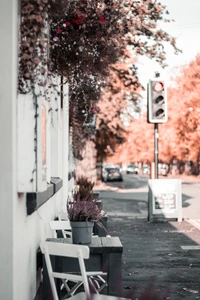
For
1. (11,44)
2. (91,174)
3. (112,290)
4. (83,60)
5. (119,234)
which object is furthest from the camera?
(91,174)

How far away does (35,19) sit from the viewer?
16.6 ft

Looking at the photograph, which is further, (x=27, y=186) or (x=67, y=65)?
(x=67, y=65)

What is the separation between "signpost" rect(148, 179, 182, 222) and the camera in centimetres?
1758

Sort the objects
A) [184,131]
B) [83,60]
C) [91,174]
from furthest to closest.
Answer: [184,131]
[91,174]
[83,60]

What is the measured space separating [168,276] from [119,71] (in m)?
19.1

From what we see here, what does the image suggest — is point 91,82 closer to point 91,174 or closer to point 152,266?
point 152,266

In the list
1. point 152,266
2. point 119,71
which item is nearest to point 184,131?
point 119,71

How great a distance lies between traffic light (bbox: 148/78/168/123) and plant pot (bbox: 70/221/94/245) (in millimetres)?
10865

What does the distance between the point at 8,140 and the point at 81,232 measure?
187 cm

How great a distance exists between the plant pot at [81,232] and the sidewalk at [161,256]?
2.69 ft

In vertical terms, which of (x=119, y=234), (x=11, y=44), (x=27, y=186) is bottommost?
(x=119, y=234)

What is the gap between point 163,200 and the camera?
1762cm

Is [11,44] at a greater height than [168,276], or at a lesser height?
greater

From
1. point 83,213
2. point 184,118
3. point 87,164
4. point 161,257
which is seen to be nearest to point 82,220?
point 83,213
